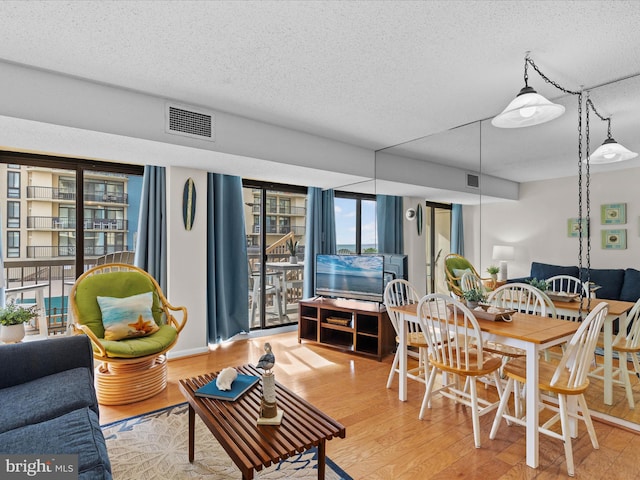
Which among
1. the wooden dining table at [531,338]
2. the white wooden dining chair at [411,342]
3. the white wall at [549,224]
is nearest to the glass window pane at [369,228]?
the white wooden dining chair at [411,342]

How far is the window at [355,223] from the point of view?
4.71m

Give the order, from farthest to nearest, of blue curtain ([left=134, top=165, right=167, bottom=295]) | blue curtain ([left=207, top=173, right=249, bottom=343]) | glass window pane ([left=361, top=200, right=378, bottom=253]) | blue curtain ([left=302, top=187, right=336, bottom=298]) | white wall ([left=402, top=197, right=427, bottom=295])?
blue curtain ([left=302, top=187, right=336, bottom=298])
glass window pane ([left=361, top=200, right=378, bottom=253])
blue curtain ([left=207, top=173, right=249, bottom=343])
white wall ([left=402, top=197, right=427, bottom=295])
blue curtain ([left=134, top=165, right=167, bottom=295])

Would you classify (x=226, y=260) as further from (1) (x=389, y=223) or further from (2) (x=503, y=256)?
(2) (x=503, y=256)

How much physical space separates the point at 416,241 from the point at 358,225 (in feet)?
3.61

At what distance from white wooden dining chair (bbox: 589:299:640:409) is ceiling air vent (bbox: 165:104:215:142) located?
3459 mm

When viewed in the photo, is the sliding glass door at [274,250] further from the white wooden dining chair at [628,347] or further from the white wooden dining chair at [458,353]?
the white wooden dining chair at [628,347]

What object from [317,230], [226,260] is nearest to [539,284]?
[317,230]

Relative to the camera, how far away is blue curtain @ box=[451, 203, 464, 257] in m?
3.52

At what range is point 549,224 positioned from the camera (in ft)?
9.52

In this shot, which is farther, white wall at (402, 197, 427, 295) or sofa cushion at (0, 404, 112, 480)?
white wall at (402, 197, 427, 295)

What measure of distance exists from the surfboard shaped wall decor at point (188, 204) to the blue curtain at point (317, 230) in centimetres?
169

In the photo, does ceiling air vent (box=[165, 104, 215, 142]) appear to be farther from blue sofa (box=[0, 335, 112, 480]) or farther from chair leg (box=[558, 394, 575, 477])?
chair leg (box=[558, 394, 575, 477])

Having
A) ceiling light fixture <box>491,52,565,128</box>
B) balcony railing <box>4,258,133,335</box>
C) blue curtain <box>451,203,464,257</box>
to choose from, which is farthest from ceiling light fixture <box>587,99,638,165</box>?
balcony railing <box>4,258,133,335</box>

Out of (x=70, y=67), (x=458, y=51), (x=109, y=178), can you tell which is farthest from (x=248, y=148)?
(x=458, y=51)
